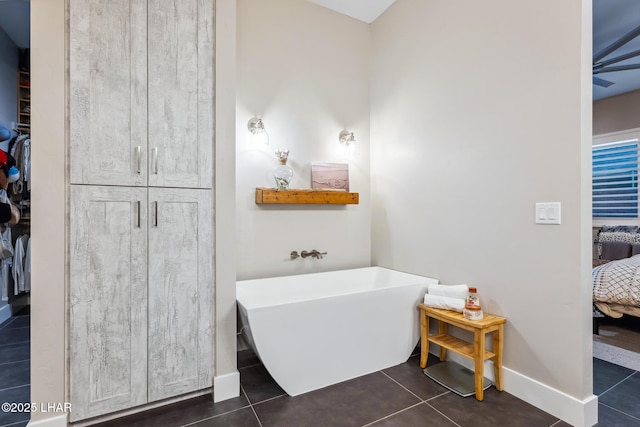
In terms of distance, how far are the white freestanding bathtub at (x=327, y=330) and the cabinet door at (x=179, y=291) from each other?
28 cm

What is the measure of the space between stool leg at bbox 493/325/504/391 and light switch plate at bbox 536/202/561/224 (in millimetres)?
722

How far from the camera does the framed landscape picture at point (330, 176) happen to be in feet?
9.88

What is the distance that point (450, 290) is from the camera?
2.26 metres

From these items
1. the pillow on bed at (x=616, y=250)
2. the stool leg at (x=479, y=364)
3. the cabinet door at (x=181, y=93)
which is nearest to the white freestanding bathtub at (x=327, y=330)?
the stool leg at (x=479, y=364)

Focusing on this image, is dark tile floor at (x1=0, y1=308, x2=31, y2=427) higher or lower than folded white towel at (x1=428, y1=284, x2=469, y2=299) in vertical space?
lower

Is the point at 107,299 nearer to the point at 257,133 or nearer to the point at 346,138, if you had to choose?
the point at 257,133

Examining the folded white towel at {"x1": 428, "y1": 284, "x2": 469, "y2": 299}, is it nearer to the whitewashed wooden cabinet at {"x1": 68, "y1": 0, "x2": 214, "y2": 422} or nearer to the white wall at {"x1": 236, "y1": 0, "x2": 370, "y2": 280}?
the white wall at {"x1": 236, "y1": 0, "x2": 370, "y2": 280}

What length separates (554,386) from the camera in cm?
179

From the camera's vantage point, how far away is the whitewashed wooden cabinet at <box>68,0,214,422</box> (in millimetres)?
1664

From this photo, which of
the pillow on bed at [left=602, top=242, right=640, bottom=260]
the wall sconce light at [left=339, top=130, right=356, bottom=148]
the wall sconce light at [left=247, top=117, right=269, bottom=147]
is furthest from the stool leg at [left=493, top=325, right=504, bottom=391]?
the pillow on bed at [left=602, top=242, right=640, bottom=260]

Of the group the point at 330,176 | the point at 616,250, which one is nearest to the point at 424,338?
the point at 330,176

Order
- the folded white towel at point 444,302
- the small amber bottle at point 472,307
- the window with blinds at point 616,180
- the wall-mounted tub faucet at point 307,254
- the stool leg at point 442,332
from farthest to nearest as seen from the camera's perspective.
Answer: the window with blinds at point 616,180
the wall-mounted tub faucet at point 307,254
the stool leg at point 442,332
the folded white towel at point 444,302
the small amber bottle at point 472,307

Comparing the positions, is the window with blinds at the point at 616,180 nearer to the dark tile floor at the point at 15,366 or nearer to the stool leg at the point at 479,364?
the stool leg at the point at 479,364

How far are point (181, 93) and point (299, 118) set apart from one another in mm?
1270
